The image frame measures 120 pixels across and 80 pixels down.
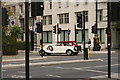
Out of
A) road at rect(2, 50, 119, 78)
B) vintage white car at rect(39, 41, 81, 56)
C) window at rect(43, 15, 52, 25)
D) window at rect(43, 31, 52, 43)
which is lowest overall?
road at rect(2, 50, 119, 78)

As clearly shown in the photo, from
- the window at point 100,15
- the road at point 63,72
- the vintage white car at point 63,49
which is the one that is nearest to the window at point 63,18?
the window at point 100,15

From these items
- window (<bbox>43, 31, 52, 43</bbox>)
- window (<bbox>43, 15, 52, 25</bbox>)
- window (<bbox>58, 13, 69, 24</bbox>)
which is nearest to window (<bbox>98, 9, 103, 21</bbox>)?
window (<bbox>58, 13, 69, 24</bbox>)

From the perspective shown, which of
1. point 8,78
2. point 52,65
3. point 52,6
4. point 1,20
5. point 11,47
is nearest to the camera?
point 1,20

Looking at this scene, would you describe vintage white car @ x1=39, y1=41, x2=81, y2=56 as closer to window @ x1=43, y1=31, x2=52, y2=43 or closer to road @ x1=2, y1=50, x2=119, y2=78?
road @ x1=2, y1=50, x2=119, y2=78

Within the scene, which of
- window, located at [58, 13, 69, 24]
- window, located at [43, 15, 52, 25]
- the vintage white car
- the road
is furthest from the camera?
window, located at [43, 15, 52, 25]

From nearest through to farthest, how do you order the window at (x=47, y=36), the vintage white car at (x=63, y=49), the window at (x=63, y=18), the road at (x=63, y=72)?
1. the road at (x=63, y=72)
2. the vintage white car at (x=63, y=49)
3. the window at (x=63, y=18)
4. the window at (x=47, y=36)

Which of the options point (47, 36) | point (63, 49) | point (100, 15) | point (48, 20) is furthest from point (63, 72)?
point (47, 36)

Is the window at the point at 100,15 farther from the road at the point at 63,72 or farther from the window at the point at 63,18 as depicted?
the road at the point at 63,72

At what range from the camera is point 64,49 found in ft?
107

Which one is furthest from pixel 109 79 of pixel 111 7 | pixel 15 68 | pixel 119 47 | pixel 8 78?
pixel 119 47

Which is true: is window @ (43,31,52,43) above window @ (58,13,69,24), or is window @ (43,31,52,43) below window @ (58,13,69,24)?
below

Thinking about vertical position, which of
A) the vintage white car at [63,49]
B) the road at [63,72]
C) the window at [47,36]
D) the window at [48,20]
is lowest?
the road at [63,72]

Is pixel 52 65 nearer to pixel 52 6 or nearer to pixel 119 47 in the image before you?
pixel 119 47

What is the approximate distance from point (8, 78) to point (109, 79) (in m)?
4.47
